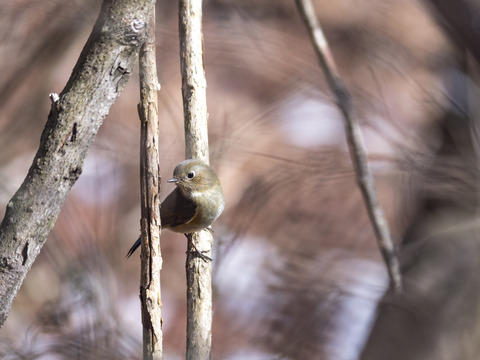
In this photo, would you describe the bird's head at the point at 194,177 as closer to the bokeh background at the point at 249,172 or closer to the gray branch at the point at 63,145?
the bokeh background at the point at 249,172

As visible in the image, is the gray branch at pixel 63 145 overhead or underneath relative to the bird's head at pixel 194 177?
underneath

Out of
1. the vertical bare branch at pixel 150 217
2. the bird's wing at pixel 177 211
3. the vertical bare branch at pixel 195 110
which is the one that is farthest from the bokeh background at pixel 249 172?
the vertical bare branch at pixel 150 217

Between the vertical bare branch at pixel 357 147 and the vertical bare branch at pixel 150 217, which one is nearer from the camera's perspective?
the vertical bare branch at pixel 150 217

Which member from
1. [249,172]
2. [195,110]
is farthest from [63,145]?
[249,172]

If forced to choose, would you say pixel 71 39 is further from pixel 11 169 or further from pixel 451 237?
pixel 451 237

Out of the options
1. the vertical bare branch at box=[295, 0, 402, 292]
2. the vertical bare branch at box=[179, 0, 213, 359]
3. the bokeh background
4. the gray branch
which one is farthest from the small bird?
the gray branch

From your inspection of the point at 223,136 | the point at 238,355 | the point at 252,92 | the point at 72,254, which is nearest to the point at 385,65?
the point at 252,92

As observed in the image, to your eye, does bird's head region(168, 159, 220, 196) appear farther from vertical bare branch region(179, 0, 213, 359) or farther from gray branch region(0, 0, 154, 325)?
gray branch region(0, 0, 154, 325)
